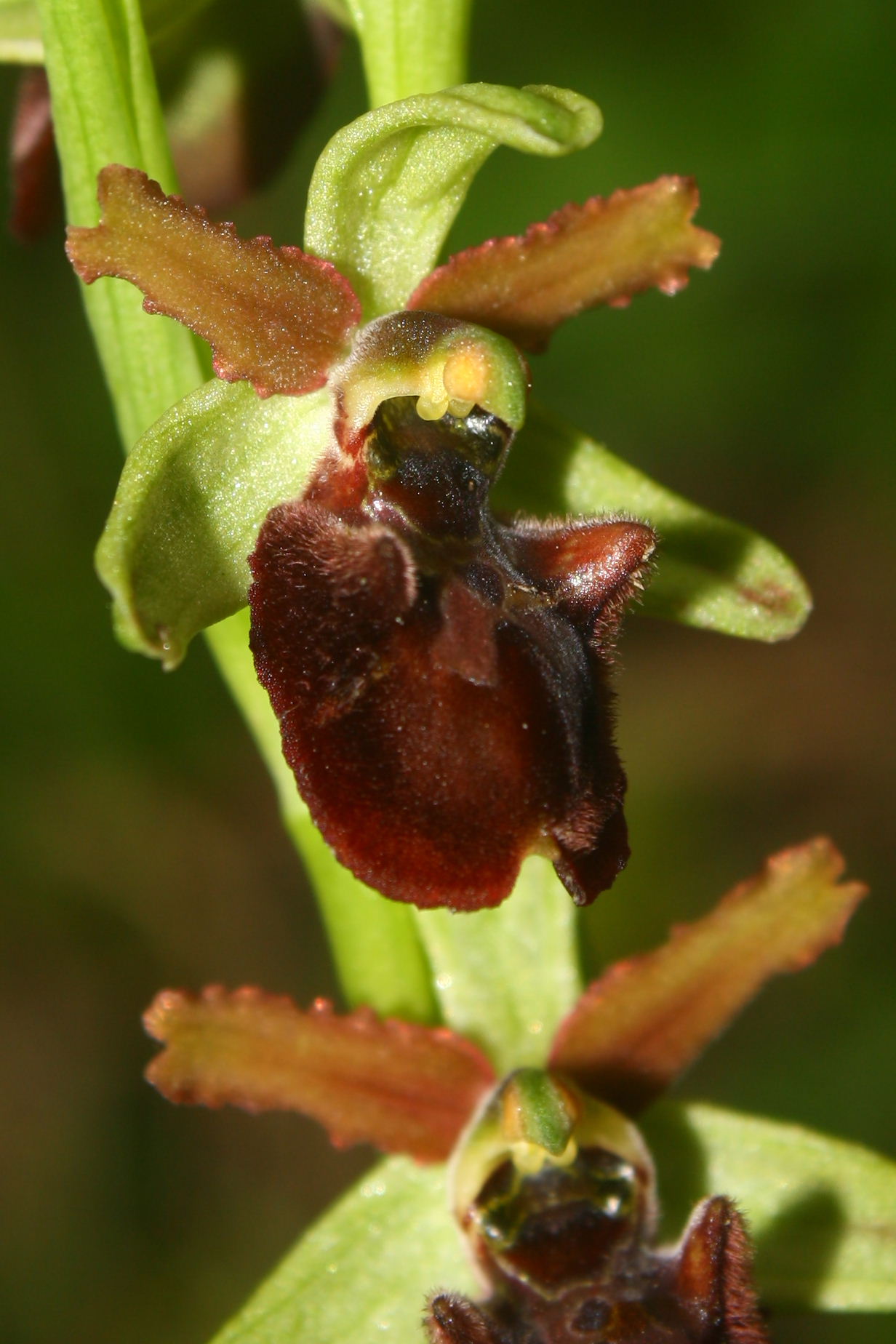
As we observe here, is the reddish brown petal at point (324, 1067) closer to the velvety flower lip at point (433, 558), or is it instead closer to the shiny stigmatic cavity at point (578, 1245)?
the shiny stigmatic cavity at point (578, 1245)

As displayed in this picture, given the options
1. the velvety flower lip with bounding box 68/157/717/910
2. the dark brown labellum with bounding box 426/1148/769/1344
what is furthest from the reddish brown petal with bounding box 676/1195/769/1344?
the velvety flower lip with bounding box 68/157/717/910

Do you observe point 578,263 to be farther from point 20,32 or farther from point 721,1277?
point 721,1277

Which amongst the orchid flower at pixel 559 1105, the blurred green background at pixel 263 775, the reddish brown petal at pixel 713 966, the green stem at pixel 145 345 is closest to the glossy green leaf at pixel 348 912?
the green stem at pixel 145 345

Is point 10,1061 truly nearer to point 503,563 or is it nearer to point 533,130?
point 503,563

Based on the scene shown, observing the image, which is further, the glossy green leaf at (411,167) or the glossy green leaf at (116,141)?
the glossy green leaf at (116,141)

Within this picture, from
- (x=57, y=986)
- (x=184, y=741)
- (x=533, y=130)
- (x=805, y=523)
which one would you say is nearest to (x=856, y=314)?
(x=805, y=523)

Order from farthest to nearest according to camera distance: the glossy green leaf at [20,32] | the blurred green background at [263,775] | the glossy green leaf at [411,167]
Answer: the blurred green background at [263,775] < the glossy green leaf at [20,32] < the glossy green leaf at [411,167]
